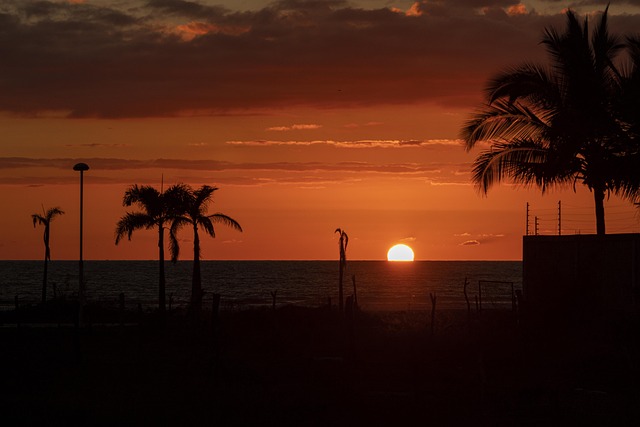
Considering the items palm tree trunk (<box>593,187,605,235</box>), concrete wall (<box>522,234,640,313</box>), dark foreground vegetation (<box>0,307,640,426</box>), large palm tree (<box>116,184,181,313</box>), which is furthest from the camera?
large palm tree (<box>116,184,181,313</box>)

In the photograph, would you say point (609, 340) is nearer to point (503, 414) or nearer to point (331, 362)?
point (331, 362)

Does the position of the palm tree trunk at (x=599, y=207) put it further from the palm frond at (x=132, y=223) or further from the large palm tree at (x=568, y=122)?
the palm frond at (x=132, y=223)

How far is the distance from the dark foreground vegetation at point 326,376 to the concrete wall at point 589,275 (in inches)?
36.1

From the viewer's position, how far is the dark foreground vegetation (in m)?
19.4

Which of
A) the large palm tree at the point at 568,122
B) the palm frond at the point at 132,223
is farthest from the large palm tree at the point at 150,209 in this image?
the large palm tree at the point at 568,122

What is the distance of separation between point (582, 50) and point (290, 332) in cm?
1725

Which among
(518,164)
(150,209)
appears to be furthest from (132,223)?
(518,164)

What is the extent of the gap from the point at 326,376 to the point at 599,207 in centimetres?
1352

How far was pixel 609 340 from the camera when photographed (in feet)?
99.5

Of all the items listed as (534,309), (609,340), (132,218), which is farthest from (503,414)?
(132,218)

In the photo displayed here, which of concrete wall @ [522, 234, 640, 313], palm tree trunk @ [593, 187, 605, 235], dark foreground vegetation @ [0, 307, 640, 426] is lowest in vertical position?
dark foreground vegetation @ [0, 307, 640, 426]

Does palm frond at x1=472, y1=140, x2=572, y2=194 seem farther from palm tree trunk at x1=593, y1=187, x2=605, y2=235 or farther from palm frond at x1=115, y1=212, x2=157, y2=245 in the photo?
palm frond at x1=115, y1=212, x2=157, y2=245

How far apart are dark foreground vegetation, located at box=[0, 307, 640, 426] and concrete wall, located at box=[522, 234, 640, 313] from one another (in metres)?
0.92


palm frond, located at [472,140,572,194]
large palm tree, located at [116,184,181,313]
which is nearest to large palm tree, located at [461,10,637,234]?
palm frond, located at [472,140,572,194]
